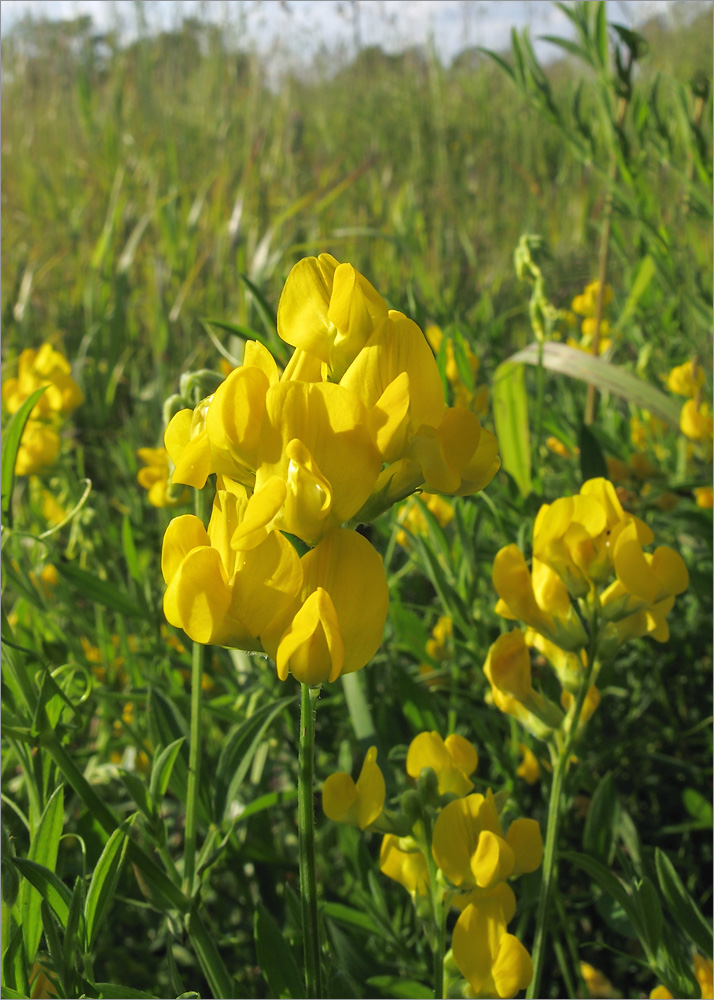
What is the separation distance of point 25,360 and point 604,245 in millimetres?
1266

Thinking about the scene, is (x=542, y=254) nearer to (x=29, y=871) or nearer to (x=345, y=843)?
(x=345, y=843)

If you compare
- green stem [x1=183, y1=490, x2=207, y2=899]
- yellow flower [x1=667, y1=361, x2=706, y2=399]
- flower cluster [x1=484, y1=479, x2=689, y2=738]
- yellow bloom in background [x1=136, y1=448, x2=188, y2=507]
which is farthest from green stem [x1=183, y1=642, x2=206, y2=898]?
yellow flower [x1=667, y1=361, x2=706, y2=399]

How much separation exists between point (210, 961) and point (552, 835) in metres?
0.35

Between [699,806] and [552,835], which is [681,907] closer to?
[552,835]

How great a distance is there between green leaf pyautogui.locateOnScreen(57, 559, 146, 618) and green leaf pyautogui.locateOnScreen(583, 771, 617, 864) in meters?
0.73

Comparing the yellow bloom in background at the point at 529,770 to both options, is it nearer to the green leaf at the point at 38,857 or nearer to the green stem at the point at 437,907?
the green stem at the point at 437,907

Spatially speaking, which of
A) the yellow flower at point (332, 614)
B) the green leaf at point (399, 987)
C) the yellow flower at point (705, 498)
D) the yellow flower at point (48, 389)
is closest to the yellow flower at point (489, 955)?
the green leaf at point (399, 987)

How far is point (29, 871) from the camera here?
646mm

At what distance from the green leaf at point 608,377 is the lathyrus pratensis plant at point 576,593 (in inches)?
18.0

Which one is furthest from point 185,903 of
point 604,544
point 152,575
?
point 152,575

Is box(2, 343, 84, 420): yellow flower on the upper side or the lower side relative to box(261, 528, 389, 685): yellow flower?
lower

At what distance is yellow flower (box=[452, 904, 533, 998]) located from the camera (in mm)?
716

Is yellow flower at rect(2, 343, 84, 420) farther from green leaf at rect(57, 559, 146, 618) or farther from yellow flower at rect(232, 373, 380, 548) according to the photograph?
yellow flower at rect(232, 373, 380, 548)

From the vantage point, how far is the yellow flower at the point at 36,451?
1490 millimetres
